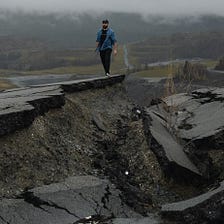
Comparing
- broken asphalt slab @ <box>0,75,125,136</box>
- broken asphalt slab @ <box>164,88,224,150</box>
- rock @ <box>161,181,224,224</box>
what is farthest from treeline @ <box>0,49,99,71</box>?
rock @ <box>161,181,224,224</box>

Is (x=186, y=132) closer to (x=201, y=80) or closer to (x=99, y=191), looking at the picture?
(x=99, y=191)

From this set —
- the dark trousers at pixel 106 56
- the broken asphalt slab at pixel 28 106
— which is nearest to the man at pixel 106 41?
the dark trousers at pixel 106 56

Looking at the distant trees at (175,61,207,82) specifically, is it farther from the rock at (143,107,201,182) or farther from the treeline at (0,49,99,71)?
the treeline at (0,49,99,71)

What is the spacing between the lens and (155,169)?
9.72m

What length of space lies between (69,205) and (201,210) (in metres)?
2.19

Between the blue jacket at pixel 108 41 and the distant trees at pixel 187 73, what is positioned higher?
the blue jacket at pixel 108 41

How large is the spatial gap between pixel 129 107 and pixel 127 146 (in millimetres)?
4038

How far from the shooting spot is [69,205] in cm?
802

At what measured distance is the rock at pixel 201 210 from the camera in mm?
7024

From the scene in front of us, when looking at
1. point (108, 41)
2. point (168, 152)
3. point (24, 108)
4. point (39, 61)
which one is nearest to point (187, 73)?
point (108, 41)

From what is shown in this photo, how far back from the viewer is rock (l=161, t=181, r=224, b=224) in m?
7.02

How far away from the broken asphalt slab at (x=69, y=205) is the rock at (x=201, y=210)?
330 millimetres

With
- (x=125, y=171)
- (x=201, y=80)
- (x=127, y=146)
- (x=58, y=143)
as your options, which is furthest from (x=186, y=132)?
(x=201, y=80)

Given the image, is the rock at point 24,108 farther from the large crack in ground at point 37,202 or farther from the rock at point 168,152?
the rock at point 168,152
